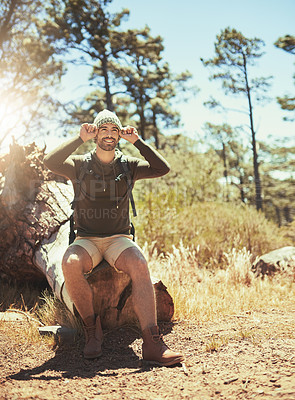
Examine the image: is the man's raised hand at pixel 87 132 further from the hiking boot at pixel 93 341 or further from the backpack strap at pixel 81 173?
the hiking boot at pixel 93 341

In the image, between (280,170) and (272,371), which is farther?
(280,170)

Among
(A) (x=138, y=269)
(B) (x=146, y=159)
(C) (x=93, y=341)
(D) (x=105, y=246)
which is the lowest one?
(C) (x=93, y=341)

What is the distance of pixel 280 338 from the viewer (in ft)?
9.48

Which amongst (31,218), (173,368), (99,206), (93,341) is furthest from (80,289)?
(31,218)

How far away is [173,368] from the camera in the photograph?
249cm

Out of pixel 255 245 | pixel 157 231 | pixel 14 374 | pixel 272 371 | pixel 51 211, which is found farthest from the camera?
pixel 255 245

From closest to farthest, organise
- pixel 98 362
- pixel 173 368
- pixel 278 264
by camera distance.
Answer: pixel 173 368 < pixel 98 362 < pixel 278 264

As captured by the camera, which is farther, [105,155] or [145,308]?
[105,155]

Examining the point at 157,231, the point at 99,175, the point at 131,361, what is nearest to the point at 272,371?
the point at 131,361

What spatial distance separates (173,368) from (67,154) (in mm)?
1962

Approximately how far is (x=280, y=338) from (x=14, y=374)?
6.93 ft

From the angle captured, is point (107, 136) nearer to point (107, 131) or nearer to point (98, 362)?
point (107, 131)

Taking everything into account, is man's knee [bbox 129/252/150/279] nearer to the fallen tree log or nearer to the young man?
the young man

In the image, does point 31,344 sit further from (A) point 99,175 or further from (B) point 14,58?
(B) point 14,58
